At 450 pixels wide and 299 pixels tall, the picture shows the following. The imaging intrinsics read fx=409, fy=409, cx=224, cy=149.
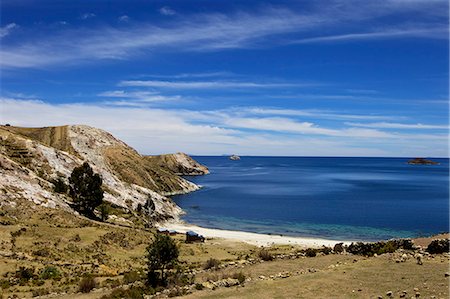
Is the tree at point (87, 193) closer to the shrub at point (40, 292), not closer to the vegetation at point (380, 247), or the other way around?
the shrub at point (40, 292)

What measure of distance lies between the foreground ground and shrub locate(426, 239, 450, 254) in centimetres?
171

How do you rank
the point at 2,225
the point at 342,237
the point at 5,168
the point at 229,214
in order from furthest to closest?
the point at 229,214
the point at 342,237
the point at 5,168
the point at 2,225

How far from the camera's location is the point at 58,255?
4725 centimetres

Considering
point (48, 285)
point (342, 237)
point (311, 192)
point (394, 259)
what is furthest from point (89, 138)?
point (394, 259)

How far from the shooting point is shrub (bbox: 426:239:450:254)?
34.1 m

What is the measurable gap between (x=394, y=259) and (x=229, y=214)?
7858 centimetres

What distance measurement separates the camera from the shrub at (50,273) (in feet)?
120

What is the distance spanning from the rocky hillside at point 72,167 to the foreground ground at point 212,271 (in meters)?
15.6

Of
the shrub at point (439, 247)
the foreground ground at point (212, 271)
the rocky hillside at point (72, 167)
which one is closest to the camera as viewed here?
the foreground ground at point (212, 271)

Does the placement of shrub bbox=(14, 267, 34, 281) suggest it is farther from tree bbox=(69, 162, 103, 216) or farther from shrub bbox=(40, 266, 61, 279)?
tree bbox=(69, 162, 103, 216)

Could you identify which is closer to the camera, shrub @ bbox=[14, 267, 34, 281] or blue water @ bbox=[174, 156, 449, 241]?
shrub @ bbox=[14, 267, 34, 281]

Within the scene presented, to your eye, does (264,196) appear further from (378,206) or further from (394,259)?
(394,259)

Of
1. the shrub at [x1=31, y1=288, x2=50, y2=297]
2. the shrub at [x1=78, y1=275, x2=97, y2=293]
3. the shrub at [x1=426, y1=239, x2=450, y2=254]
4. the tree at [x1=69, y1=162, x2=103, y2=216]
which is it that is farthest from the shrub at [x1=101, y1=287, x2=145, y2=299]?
the tree at [x1=69, y1=162, x2=103, y2=216]

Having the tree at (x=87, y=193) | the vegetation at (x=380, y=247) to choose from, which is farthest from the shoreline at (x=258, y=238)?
the vegetation at (x=380, y=247)
